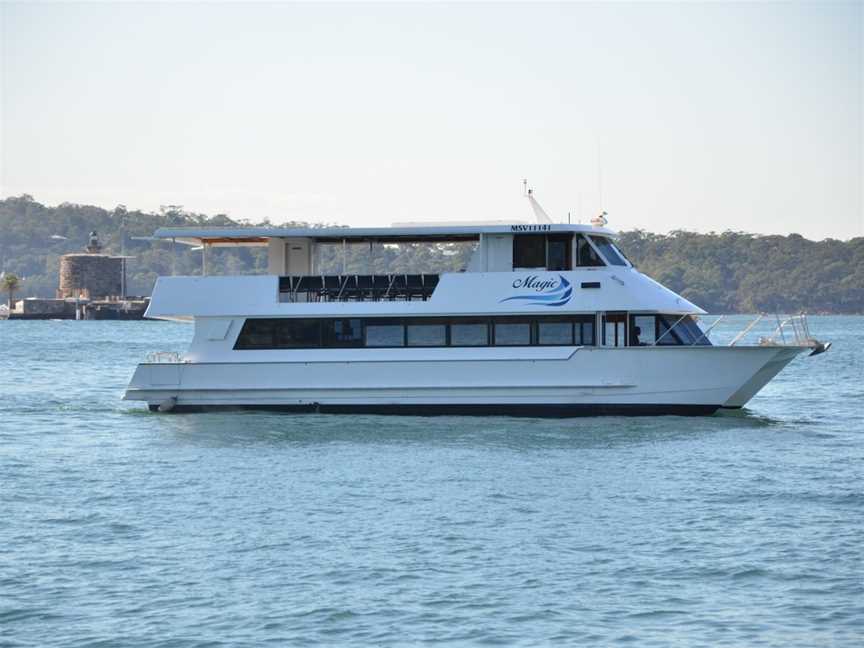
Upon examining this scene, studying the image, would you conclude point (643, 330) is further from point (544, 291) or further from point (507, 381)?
point (507, 381)

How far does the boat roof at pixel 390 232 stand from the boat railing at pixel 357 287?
2.78 ft

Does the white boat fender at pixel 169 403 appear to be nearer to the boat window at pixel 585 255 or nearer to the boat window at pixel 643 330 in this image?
the boat window at pixel 585 255

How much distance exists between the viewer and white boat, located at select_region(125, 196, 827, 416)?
88.1 feet

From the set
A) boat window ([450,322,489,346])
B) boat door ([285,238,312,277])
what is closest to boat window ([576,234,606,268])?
boat window ([450,322,489,346])

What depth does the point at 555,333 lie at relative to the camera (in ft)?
89.4

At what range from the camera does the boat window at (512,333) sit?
27.3 m

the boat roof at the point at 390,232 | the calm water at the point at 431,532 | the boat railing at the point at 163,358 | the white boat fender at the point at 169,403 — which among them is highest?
the boat roof at the point at 390,232

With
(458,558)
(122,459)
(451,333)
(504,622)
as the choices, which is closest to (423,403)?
(451,333)

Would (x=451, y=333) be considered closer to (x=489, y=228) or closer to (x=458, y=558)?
(x=489, y=228)

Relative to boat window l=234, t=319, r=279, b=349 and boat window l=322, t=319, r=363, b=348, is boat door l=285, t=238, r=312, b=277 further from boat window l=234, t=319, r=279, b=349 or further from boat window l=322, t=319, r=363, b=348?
boat window l=322, t=319, r=363, b=348

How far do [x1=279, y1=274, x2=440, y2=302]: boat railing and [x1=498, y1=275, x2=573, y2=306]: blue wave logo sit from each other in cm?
175

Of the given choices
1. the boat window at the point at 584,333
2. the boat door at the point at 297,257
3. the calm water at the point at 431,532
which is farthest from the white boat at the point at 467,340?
the boat door at the point at 297,257

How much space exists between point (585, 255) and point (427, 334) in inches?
140

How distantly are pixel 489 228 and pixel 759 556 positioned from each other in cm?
1305
